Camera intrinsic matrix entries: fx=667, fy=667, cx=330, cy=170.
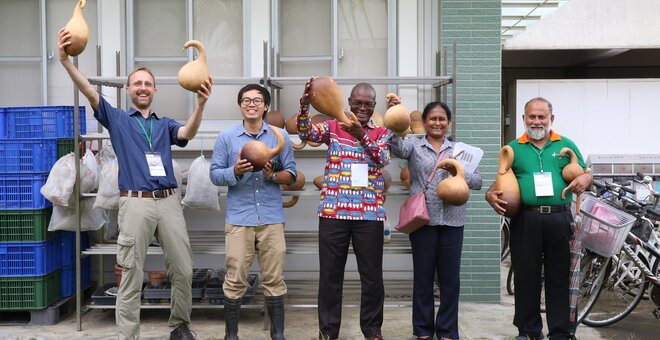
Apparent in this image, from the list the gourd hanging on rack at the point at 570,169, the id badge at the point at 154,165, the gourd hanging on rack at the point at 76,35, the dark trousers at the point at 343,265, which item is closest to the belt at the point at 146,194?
the id badge at the point at 154,165

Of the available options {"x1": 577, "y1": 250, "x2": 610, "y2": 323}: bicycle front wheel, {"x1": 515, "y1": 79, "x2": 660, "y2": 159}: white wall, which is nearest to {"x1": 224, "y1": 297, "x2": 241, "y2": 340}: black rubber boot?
{"x1": 577, "y1": 250, "x2": 610, "y2": 323}: bicycle front wheel

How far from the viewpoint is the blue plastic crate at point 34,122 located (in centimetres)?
495

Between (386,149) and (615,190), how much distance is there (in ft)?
7.18

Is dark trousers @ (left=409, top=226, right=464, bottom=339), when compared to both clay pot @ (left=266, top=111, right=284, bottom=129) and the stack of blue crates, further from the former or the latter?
the stack of blue crates

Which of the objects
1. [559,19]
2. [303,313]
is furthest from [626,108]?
[303,313]

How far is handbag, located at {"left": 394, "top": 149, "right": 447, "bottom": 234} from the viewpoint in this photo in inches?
158

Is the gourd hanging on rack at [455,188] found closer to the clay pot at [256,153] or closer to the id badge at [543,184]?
the id badge at [543,184]

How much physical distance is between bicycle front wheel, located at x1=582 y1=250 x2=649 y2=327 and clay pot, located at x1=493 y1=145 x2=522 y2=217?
1.15 metres

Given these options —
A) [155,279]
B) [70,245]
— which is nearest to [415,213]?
[155,279]

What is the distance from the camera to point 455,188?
3.88 meters

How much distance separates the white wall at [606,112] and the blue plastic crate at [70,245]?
4.72 metres

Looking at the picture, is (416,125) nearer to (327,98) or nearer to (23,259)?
(327,98)

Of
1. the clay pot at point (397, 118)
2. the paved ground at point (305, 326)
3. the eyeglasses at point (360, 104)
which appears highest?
the eyeglasses at point (360, 104)

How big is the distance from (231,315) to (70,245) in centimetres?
178
